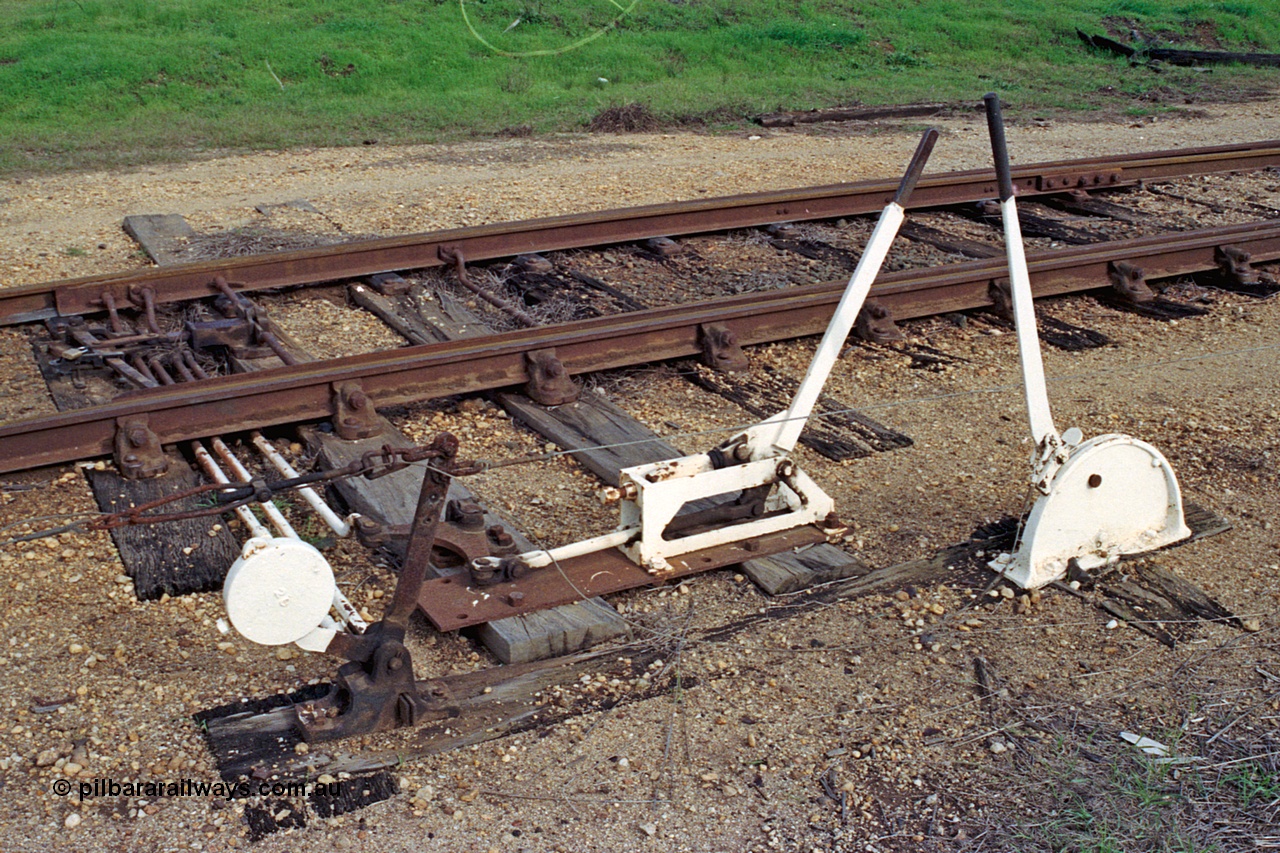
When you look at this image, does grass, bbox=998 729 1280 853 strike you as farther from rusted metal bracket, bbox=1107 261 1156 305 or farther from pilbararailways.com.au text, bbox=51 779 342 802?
rusted metal bracket, bbox=1107 261 1156 305

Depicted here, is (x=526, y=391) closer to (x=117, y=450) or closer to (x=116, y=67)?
(x=117, y=450)

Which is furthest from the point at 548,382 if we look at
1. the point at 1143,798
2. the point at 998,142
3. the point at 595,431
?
the point at 1143,798

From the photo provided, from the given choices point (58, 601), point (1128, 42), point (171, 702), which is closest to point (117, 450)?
point (58, 601)

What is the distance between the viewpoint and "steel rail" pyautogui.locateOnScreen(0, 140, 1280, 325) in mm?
6445

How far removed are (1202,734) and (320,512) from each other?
8.82 ft

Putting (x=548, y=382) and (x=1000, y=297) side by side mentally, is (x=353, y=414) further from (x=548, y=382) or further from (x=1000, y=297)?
(x=1000, y=297)

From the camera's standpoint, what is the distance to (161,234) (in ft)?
27.3

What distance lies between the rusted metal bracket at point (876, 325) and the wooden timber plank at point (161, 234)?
403 cm

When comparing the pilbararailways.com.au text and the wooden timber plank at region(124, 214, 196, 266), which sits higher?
the pilbararailways.com.au text

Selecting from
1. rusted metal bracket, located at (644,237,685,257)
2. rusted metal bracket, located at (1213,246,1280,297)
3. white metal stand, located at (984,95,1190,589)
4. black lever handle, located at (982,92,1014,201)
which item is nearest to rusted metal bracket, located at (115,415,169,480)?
white metal stand, located at (984,95,1190,589)

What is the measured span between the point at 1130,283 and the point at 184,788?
5720 millimetres

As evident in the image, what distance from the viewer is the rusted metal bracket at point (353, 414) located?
201 inches

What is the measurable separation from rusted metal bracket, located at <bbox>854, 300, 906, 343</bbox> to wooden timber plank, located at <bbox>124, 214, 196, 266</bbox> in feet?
13.2

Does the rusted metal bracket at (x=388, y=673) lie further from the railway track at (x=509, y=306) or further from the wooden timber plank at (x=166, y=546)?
the railway track at (x=509, y=306)
